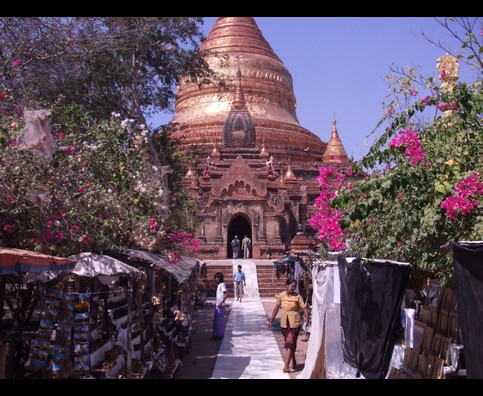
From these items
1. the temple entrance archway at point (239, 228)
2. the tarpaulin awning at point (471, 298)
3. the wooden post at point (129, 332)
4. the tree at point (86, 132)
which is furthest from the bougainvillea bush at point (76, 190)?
the temple entrance archway at point (239, 228)

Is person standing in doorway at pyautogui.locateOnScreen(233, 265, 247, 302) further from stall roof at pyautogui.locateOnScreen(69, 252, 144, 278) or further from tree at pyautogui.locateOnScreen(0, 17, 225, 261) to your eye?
stall roof at pyautogui.locateOnScreen(69, 252, 144, 278)

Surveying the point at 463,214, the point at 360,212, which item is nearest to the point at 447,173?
the point at 463,214

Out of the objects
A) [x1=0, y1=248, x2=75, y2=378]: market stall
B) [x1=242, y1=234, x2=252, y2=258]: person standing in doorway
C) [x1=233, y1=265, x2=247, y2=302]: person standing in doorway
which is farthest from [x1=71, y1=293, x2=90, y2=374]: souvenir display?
[x1=242, y1=234, x2=252, y2=258]: person standing in doorway

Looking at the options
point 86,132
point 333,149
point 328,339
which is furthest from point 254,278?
point 333,149

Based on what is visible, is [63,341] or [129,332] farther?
[129,332]

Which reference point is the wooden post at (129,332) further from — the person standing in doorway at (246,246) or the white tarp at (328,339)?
the person standing in doorway at (246,246)

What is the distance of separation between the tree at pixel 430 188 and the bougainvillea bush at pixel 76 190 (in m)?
4.07

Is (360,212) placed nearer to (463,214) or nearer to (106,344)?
(463,214)

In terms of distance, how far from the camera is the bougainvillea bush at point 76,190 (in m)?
7.62

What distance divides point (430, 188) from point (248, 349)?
596cm

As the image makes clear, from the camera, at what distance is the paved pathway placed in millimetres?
8828

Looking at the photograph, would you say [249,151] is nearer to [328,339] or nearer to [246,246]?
[246,246]

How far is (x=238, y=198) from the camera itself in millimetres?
27094

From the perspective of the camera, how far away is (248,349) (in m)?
10.8
